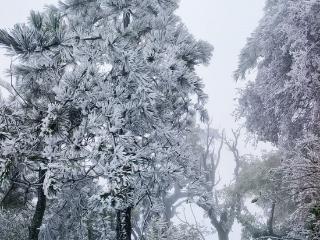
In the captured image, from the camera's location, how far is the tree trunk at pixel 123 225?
6305mm

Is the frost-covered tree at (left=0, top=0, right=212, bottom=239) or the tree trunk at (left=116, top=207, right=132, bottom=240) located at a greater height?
the frost-covered tree at (left=0, top=0, right=212, bottom=239)

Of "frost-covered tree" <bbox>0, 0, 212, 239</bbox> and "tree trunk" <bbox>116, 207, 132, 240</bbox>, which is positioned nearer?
"frost-covered tree" <bbox>0, 0, 212, 239</bbox>

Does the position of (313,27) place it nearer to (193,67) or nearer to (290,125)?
(290,125)

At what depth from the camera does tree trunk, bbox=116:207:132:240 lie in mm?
6305

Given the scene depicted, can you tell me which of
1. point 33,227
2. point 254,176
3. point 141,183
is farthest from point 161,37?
point 254,176

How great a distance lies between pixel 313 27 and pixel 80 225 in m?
7.29

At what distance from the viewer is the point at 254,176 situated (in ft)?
45.8

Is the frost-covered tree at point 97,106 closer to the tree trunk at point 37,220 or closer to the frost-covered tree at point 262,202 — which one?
the tree trunk at point 37,220

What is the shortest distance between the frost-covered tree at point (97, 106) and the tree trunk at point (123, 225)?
0.02 metres

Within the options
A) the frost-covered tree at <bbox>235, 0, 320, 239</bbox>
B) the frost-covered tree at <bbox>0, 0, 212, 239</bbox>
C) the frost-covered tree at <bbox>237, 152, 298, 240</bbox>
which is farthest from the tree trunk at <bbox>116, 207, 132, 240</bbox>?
the frost-covered tree at <bbox>237, 152, 298, 240</bbox>

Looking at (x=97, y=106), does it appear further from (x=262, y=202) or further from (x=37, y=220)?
(x=262, y=202)

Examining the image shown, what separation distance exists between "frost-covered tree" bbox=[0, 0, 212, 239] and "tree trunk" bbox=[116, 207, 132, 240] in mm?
18

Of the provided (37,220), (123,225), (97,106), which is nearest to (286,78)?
(123,225)

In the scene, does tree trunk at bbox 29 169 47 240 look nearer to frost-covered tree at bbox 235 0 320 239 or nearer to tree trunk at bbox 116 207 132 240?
tree trunk at bbox 116 207 132 240
